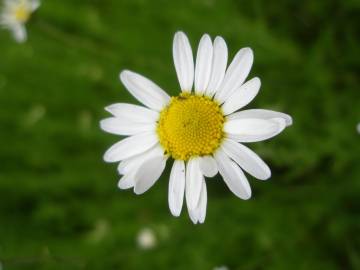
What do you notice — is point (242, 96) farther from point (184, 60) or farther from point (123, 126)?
point (123, 126)

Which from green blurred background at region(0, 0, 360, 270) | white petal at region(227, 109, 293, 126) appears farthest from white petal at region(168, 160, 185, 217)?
green blurred background at region(0, 0, 360, 270)

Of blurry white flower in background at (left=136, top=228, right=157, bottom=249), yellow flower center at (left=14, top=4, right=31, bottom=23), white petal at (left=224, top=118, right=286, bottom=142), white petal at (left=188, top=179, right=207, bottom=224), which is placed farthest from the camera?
yellow flower center at (left=14, top=4, right=31, bottom=23)

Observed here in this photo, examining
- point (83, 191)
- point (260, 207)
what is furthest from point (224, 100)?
point (83, 191)

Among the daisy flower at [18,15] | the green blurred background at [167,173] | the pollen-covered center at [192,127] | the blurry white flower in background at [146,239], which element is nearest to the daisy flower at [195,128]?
the pollen-covered center at [192,127]

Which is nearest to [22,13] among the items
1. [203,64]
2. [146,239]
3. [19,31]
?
[19,31]

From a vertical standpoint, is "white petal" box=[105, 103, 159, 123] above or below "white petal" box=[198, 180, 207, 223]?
above

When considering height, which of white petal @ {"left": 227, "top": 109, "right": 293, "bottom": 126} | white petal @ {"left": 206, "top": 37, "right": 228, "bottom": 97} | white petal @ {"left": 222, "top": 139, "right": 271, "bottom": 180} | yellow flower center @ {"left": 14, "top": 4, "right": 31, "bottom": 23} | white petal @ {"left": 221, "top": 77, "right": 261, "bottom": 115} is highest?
yellow flower center @ {"left": 14, "top": 4, "right": 31, "bottom": 23}

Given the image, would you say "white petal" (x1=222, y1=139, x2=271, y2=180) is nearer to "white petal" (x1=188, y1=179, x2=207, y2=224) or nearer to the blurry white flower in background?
"white petal" (x1=188, y1=179, x2=207, y2=224)
